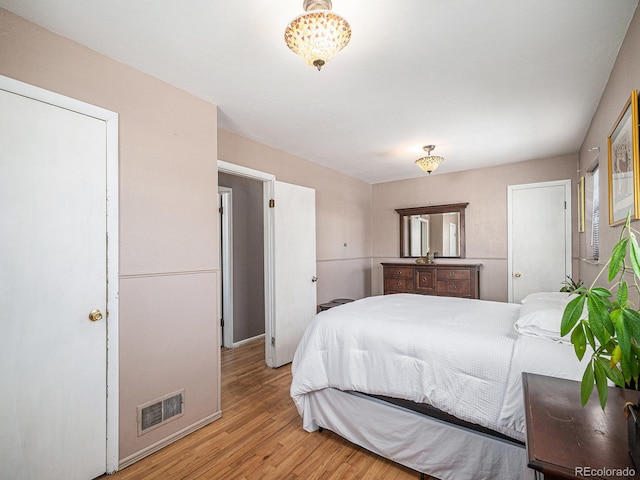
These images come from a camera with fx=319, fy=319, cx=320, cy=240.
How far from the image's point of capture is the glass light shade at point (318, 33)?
139cm

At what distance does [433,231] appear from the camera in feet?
16.2

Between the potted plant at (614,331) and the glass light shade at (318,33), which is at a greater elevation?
the glass light shade at (318,33)

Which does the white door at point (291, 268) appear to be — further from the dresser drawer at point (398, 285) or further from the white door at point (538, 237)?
the white door at point (538, 237)

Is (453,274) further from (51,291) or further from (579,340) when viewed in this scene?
(51,291)

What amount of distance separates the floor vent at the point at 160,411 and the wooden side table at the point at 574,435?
6.85ft

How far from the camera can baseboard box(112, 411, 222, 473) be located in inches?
75.9

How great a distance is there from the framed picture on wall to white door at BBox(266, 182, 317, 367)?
273 centimetres

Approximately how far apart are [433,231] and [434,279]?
2.75 feet

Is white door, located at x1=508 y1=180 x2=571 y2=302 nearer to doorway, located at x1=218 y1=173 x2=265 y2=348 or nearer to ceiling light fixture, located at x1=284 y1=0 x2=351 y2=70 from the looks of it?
doorway, located at x1=218 y1=173 x2=265 y2=348

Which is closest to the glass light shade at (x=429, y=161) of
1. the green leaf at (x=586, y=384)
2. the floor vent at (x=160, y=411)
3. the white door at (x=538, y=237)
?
the white door at (x=538, y=237)

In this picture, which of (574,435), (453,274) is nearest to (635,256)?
(574,435)

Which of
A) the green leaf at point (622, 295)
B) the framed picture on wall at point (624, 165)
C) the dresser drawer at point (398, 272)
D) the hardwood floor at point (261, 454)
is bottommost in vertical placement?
the hardwood floor at point (261, 454)

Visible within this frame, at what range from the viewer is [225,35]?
5.63ft

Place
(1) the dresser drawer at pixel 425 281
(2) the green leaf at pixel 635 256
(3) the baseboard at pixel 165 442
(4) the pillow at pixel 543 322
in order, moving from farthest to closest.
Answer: (1) the dresser drawer at pixel 425 281 < (3) the baseboard at pixel 165 442 < (4) the pillow at pixel 543 322 < (2) the green leaf at pixel 635 256
